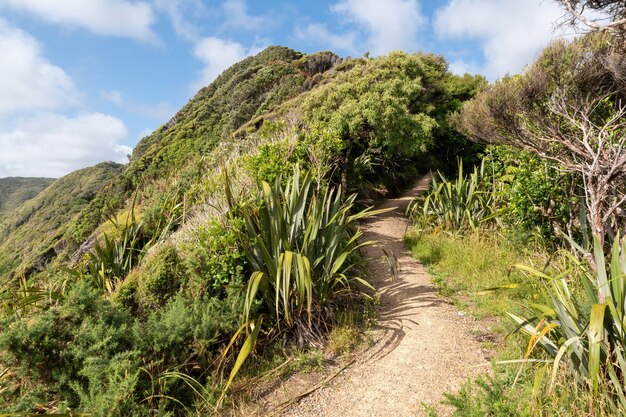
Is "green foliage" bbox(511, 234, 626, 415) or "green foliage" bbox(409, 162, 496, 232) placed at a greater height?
"green foliage" bbox(409, 162, 496, 232)

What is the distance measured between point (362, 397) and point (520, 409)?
1123 mm

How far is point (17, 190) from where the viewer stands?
156 metres

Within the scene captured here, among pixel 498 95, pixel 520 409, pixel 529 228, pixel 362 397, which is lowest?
pixel 362 397

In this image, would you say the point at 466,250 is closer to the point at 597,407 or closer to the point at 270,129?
the point at 597,407

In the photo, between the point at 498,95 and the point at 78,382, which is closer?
the point at 78,382

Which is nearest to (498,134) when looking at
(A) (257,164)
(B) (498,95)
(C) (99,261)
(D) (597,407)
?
(B) (498,95)

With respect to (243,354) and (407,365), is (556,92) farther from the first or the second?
(243,354)

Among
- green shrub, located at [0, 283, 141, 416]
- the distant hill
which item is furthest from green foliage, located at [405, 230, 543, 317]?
the distant hill

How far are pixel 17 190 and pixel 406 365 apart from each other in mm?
206166

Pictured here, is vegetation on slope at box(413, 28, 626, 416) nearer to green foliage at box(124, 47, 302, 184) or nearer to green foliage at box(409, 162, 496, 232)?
green foliage at box(409, 162, 496, 232)

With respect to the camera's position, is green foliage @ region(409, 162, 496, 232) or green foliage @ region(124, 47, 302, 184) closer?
green foliage @ region(409, 162, 496, 232)

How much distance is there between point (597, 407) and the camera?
6.57 ft

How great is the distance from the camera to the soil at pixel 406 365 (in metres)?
2.61

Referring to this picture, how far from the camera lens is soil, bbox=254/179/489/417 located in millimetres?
2607
